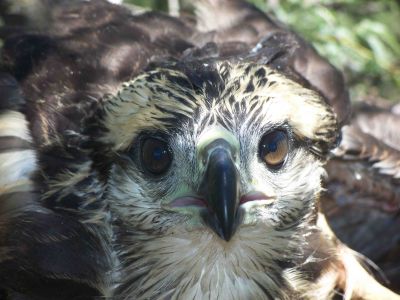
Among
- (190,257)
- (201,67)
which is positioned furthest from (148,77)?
(190,257)

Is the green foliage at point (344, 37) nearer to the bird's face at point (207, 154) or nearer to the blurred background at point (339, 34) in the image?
the blurred background at point (339, 34)

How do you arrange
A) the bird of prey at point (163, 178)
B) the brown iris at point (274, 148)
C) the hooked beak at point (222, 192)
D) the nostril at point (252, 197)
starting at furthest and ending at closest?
the brown iris at point (274, 148)
the bird of prey at point (163, 178)
the nostril at point (252, 197)
the hooked beak at point (222, 192)

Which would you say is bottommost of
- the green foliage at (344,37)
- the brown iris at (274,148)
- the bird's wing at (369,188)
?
the bird's wing at (369,188)


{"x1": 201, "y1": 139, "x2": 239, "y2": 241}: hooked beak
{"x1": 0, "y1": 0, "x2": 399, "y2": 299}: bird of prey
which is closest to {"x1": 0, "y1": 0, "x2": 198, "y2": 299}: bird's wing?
{"x1": 0, "y1": 0, "x2": 399, "y2": 299}: bird of prey

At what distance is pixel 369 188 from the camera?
5.07 metres

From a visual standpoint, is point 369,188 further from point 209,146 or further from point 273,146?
point 209,146

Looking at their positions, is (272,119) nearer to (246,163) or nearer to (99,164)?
(246,163)

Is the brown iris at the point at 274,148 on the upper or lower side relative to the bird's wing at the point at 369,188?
upper

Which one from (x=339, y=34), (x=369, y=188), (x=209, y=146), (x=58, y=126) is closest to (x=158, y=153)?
(x=209, y=146)

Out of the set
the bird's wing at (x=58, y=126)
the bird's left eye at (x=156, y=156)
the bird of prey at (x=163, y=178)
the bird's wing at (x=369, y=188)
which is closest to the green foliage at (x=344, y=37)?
the bird's wing at (x=369, y=188)

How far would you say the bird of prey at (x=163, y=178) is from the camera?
3596mm

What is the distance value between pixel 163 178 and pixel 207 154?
302 millimetres

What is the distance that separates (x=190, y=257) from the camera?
3766 mm

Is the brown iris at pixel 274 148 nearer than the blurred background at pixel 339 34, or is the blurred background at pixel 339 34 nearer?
the brown iris at pixel 274 148
